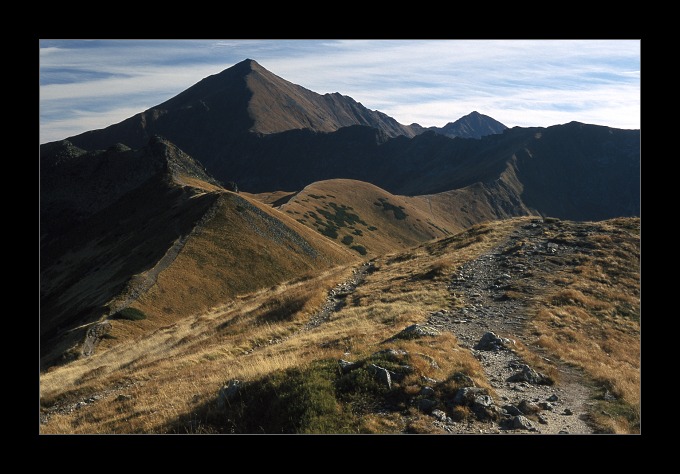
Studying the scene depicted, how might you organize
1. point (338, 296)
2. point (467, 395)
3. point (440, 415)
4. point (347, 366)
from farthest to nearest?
point (338, 296) → point (347, 366) → point (467, 395) → point (440, 415)

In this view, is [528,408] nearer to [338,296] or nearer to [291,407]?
[291,407]

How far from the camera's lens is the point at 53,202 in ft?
482

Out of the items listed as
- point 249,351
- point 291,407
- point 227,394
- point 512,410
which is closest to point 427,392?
point 512,410

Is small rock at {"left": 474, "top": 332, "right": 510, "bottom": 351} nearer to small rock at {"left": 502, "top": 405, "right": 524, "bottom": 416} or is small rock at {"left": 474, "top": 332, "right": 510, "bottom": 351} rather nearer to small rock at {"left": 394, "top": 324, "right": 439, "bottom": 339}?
small rock at {"left": 394, "top": 324, "right": 439, "bottom": 339}

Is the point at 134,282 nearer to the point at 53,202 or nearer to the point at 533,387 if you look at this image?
the point at 533,387

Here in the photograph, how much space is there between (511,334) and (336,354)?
31.0 ft

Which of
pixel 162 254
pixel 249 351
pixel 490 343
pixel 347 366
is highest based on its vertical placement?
pixel 347 366

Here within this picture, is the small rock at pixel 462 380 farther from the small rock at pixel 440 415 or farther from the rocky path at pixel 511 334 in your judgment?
the small rock at pixel 440 415

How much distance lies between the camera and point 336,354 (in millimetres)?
16766

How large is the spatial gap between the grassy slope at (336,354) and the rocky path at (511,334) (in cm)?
83

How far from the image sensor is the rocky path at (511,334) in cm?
1263
